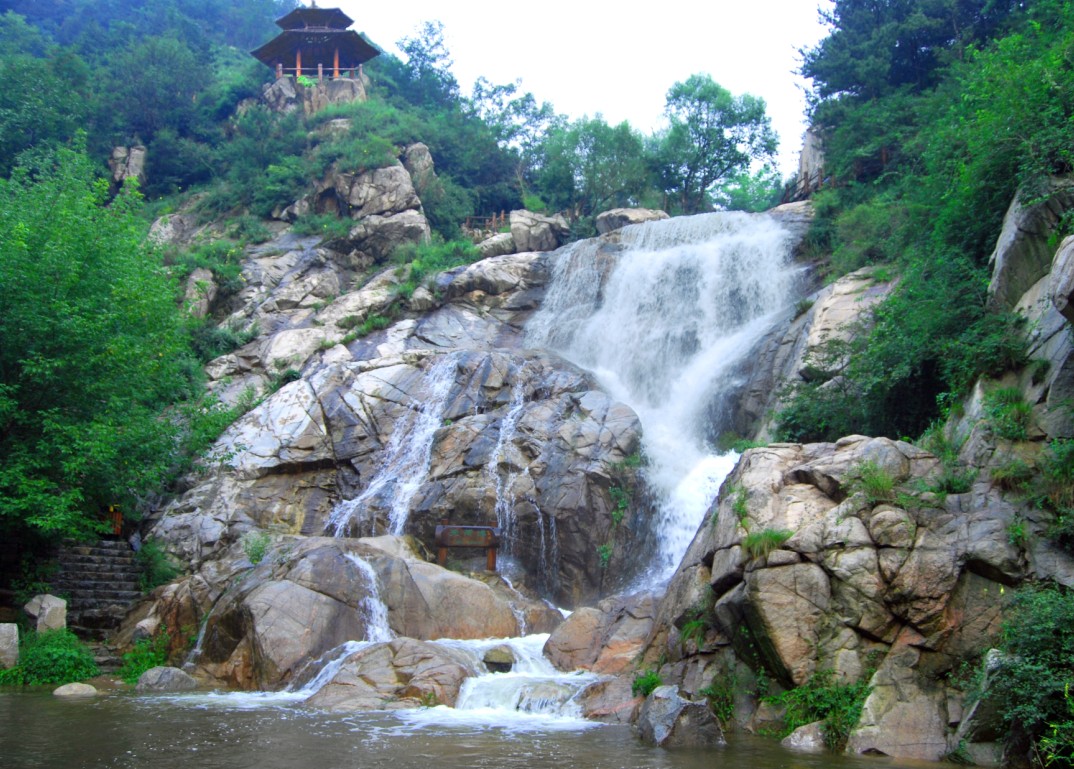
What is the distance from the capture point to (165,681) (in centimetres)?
1408

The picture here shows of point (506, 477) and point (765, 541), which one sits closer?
point (765, 541)

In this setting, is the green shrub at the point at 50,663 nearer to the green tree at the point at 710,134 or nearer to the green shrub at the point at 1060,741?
the green shrub at the point at 1060,741

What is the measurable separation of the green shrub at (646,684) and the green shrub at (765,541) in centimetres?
209

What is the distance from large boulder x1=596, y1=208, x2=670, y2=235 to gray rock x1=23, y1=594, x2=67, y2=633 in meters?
23.4

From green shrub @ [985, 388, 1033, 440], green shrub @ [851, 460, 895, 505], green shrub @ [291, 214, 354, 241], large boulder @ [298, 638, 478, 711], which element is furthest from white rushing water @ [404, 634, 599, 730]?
green shrub @ [291, 214, 354, 241]

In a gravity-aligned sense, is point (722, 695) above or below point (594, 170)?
below

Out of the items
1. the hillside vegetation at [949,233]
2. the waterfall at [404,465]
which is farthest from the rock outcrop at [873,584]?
the waterfall at [404,465]

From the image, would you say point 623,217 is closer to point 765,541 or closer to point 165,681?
point 765,541

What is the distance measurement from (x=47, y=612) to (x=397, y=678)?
823 centimetres

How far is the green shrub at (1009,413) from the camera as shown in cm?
1128

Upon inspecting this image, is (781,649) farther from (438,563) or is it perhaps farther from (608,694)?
(438,563)

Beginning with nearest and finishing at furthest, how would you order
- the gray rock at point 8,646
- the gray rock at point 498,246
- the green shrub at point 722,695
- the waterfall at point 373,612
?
1. the green shrub at point 722,695
2. the waterfall at point 373,612
3. the gray rock at point 8,646
4. the gray rock at point 498,246

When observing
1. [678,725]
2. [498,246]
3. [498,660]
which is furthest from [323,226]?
[678,725]

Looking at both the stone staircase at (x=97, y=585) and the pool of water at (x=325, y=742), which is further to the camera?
the stone staircase at (x=97, y=585)
